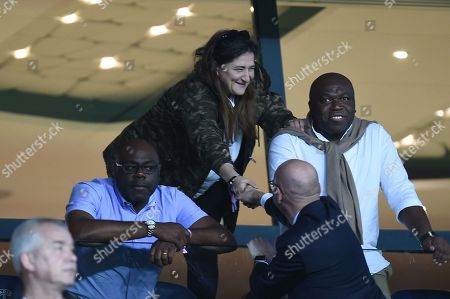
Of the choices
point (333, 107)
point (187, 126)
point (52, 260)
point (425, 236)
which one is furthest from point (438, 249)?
point (52, 260)

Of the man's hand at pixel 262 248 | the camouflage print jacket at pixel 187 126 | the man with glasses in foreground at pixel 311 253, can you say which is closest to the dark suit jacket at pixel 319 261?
the man with glasses in foreground at pixel 311 253

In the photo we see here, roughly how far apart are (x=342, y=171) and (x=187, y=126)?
2.51 feet

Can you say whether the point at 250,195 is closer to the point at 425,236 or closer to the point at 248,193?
the point at 248,193

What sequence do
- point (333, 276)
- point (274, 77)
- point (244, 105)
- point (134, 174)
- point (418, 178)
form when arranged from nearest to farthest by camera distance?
1. point (333, 276)
2. point (134, 174)
3. point (244, 105)
4. point (274, 77)
5. point (418, 178)

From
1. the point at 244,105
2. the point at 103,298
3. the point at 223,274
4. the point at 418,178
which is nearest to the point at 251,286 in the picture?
the point at 223,274

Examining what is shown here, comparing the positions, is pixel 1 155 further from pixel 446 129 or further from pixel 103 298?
pixel 103 298

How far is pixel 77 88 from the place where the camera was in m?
8.46

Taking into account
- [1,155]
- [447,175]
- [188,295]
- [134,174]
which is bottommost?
[447,175]

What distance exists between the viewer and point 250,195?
4.99 meters

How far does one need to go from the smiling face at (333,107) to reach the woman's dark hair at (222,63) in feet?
1.25

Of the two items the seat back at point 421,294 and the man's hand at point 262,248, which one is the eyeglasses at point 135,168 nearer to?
the man's hand at point 262,248

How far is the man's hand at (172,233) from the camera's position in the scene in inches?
187

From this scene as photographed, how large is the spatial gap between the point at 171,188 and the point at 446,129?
3.98m

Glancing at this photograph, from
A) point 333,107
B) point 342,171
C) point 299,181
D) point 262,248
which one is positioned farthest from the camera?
point 333,107
